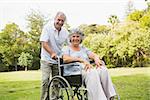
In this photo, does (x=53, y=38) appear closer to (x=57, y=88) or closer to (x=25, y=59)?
(x=57, y=88)

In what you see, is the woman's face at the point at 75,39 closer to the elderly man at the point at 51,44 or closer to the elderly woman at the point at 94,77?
the elderly woman at the point at 94,77

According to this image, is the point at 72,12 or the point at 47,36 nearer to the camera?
the point at 47,36

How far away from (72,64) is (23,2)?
101 inches

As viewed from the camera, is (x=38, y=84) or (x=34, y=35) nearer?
(x=34, y=35)

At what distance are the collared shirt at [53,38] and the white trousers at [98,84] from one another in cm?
58

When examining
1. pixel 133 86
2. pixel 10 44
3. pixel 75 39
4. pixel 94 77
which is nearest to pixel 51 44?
pixel 75 39

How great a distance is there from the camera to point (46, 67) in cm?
356

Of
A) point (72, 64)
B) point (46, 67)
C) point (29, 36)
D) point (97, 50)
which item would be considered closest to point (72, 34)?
point (72, 64)

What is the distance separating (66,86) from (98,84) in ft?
1.19

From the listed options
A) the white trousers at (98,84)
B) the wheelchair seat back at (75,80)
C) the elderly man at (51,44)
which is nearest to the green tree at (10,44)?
the elderly man at (51,44)

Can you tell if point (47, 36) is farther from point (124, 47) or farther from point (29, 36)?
point (124, 47)

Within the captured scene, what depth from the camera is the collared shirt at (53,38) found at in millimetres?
3482

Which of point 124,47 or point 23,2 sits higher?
point 23,2

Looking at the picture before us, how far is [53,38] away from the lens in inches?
139
